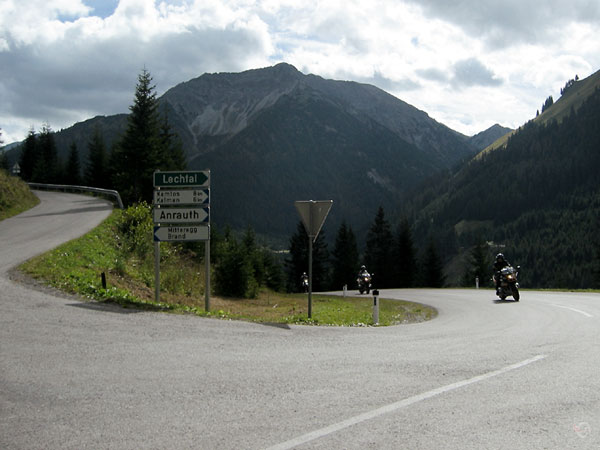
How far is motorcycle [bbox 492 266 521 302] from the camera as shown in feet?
68.3

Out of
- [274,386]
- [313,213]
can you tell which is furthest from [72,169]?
[274,386]

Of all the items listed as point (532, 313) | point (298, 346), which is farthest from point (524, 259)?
point (298, 346)

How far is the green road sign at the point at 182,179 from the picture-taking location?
41.9 ft

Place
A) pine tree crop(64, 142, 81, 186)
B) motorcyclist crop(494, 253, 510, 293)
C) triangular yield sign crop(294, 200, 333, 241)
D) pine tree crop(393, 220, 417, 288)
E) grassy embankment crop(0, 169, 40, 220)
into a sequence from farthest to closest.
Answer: pine tree crop(393, 220, 417, 288)
pine tree crop(64, 142, 81, 186)
grassy embankment crop(0, 169, 40, 220)
motorcyclist crop(494, 253, 510, 293)
triangular yield sign crop(294, 200, 333, 241)

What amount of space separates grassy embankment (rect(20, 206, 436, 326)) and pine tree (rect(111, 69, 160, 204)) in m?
15.4

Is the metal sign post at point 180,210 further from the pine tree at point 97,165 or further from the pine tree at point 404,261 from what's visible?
the pine tree at point 404,261

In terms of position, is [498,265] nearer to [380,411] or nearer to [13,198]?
[380,411]

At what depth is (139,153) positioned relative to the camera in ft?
129

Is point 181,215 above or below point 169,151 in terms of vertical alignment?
below

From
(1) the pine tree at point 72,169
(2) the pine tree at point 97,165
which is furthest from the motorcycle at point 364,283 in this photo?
(1) the pine tree at point 72,169

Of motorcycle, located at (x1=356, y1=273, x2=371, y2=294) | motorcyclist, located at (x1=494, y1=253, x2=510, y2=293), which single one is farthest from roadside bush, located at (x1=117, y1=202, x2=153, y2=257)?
motorcycle, located at (x1=356, y1=273, x2=371, y2=294)

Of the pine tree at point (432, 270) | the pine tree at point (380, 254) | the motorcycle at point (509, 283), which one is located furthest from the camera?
the pine tree at point (432, 270)

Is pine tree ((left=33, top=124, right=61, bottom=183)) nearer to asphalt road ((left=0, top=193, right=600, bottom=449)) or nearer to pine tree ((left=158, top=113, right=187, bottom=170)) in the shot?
pine tree ((left=158, top=113, right=187, bottom=170))

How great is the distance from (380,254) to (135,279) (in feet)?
192
